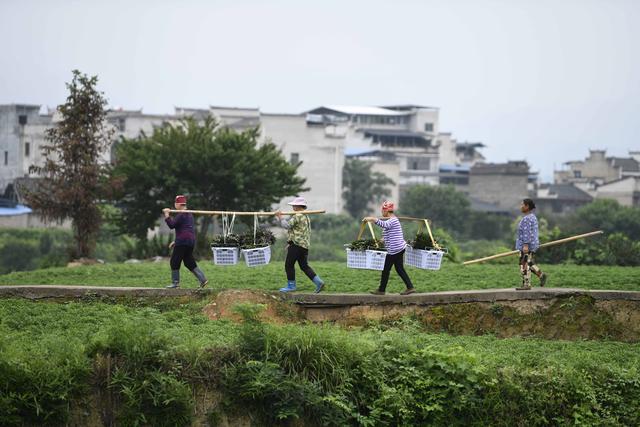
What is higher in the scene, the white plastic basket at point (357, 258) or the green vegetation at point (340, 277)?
the white plastic basket at point (357, 258)

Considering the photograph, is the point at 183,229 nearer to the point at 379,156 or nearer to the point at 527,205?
the point at 527,205

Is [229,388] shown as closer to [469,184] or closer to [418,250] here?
[418,250]

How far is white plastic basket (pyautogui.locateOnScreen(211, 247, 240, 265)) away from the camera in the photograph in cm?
2102

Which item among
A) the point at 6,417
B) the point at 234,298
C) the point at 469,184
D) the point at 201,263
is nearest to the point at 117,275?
the point at 201,263

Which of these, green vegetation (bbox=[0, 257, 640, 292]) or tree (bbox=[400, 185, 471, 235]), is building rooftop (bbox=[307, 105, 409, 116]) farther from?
green vegetation (bbox=[0, 257, 640, 292])

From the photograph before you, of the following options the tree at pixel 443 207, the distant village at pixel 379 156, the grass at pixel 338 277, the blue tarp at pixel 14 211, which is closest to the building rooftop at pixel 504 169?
the distant village at pixel 379 156

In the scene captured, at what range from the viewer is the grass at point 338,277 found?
21984mm

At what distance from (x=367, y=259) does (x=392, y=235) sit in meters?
0.82

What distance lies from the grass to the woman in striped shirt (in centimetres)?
100

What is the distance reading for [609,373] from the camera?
55.7ft

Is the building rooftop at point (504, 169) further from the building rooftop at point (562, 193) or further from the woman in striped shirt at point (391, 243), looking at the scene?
the woman in striped shirt at point (391, 243)

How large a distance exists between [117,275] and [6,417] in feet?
31.7

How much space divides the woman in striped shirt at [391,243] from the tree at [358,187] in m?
85.9

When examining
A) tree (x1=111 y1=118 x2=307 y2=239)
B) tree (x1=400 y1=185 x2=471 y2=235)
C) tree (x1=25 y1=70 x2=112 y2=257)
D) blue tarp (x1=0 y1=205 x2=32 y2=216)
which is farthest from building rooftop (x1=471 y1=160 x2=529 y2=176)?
tree (x1=25 y1=70 x2=112 y2=257)
